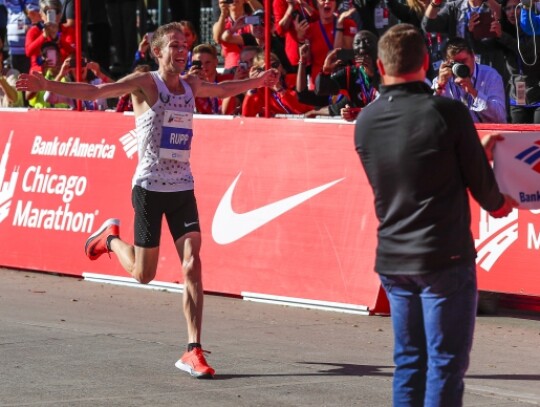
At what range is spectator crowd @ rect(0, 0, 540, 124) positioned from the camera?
1092cm

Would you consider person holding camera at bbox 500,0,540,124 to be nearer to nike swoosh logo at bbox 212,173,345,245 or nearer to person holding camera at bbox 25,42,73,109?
nike swoosh logo at bbox 212,173,345,245

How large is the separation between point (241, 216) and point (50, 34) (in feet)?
20.2

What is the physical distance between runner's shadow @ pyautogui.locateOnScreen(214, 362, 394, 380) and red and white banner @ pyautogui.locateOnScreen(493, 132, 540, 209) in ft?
5.20

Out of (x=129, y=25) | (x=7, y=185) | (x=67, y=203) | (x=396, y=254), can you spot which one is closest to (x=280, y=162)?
(x=67, y=203)

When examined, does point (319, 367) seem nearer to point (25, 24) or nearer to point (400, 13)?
point (400, 13)

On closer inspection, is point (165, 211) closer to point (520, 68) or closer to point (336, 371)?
point (336, 371)

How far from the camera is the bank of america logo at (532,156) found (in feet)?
29.2

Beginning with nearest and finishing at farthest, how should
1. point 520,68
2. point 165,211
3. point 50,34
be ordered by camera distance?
point 165,211 < point 520,68 < point 50,34

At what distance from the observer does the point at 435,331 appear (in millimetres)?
5148

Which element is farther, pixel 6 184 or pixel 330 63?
pixel 6 184

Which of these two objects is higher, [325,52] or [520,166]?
[325,52]

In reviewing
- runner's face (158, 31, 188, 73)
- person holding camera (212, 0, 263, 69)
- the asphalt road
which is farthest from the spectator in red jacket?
runner's face (158, 31, 188, 73)

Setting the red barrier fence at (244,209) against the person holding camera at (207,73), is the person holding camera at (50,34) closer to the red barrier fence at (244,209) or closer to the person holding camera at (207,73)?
the red barrier fence at (244,209)

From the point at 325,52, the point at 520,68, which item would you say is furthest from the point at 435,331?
the point at 325,52
